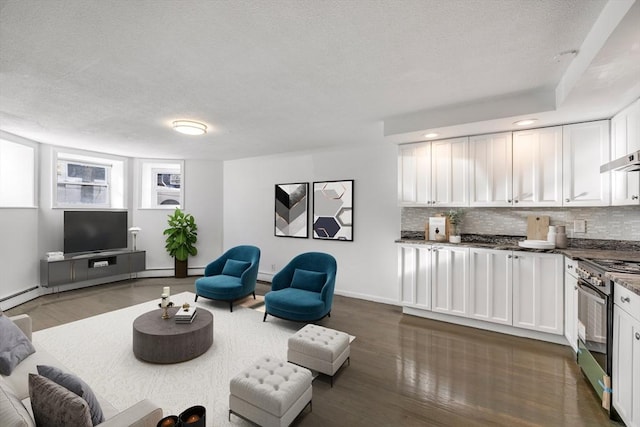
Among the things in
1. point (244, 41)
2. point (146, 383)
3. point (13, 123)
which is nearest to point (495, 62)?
point (244, 41)

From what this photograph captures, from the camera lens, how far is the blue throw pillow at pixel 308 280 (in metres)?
4.07

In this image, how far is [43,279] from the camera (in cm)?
503

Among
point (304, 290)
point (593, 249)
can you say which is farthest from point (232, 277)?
point (593, 249)

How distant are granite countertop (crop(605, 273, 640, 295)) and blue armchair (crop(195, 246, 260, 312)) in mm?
4099

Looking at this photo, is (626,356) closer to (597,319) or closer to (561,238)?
(597,319)

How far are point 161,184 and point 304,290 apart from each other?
4.90 m

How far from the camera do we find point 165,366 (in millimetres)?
2863

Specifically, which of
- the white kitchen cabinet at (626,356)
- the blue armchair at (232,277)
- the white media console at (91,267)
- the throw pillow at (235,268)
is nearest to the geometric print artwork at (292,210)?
the blue armchair at (232,277)

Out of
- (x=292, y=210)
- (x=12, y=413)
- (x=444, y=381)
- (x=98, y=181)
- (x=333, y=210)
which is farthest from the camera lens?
(x=98, y=181)

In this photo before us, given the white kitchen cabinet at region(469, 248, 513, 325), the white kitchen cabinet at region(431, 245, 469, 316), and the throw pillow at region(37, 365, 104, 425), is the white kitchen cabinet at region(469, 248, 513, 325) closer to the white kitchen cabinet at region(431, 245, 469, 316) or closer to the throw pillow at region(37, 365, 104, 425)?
the white kitchen cabinet at region(431, 245, 469, 316)

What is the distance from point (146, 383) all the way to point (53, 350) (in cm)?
147

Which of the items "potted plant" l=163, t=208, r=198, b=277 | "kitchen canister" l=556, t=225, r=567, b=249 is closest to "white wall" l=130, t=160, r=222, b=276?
"potted plant" l=163, t=208, r=198, b=277

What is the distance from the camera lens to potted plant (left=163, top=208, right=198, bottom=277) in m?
6.36

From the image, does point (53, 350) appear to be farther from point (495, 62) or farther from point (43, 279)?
point (495, 62)
